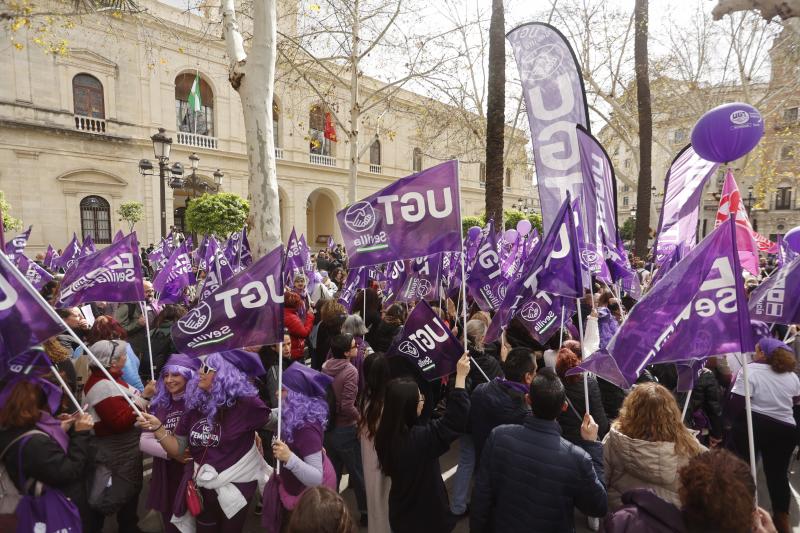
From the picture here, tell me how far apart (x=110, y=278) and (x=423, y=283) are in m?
3.80

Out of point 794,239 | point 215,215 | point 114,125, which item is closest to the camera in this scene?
point 794,239

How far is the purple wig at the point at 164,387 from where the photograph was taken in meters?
2.95

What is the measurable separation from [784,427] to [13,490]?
16.3ft

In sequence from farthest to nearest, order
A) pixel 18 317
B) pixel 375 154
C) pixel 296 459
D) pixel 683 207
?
pixel 375 154
pixel 683 207
pixel 296 459
pixel 18 317

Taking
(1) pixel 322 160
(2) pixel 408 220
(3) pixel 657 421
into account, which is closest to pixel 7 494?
(2) pixel 408 220

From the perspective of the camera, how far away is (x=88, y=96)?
22.2m

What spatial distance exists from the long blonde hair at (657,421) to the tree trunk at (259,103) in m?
4.91

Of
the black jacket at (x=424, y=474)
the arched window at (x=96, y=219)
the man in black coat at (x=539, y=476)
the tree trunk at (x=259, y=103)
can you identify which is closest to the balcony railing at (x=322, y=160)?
the arched window at (x=96, y=219)

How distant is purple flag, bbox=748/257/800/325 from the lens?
142 inches

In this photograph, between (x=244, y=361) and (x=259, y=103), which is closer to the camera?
(x=244, y=361)

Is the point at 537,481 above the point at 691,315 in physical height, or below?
below

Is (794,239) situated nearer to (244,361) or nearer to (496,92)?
(496,92)

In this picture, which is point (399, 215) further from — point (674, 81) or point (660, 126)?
point (660, 126)

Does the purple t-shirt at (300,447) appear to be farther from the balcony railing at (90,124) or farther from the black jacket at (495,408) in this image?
the balcony railing at (90,124)
